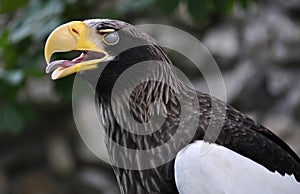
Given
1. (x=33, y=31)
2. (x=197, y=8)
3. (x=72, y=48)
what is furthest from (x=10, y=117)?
(x=72, y=48)

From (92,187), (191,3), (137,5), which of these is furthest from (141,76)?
(92,187)

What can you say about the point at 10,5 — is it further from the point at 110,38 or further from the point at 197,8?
the point at 110,38

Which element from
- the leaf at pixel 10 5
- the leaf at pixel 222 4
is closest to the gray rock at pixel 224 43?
the leaf at pixel 222 4

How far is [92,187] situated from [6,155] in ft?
2.30

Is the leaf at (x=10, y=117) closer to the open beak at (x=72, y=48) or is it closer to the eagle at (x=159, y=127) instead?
the eagle at (x=159, y=127)

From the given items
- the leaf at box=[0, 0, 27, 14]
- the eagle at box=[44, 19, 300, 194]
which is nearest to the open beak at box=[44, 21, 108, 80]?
the eagle at box=[44, 19, 300, 194]

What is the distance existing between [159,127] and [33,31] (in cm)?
96

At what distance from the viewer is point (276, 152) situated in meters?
2.37

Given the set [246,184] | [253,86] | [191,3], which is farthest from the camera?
[253,86]

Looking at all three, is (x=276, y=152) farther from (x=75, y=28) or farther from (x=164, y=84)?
(x=75, y=28)

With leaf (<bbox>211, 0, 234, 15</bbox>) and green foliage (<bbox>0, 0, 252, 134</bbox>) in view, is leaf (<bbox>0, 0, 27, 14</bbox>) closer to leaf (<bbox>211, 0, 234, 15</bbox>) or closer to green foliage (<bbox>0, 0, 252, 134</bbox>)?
green foliage (<bbox>0, 0, 252, 134</bbox>)

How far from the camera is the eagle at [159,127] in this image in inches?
88.0

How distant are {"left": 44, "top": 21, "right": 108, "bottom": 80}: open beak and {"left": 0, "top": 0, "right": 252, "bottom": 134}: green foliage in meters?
0.75

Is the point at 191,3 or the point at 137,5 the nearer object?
the point at 191,3
